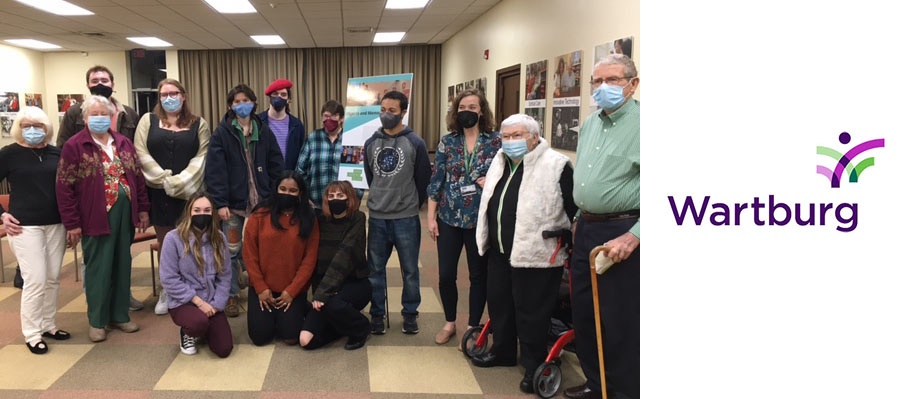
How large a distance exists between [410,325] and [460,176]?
2.99ft

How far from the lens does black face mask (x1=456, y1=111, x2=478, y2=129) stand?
2639 mm

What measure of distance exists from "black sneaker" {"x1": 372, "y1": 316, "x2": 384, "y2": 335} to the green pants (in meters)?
1.33

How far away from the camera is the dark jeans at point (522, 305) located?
2320 mm

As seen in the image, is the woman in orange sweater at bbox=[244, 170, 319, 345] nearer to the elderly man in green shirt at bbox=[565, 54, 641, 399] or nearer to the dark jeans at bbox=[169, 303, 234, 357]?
the dark jeans at bbox=[169, 303, 234, 357]

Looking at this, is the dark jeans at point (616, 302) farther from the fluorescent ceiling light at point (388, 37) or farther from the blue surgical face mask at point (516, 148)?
the fluorescent ceiling light at point (388, 37)

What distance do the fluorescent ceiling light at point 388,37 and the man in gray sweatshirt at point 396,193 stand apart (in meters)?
6.11

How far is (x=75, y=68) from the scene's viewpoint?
35.2 feet

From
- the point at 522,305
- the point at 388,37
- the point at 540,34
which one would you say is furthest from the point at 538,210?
the point at 388,37

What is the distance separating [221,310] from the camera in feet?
9.31

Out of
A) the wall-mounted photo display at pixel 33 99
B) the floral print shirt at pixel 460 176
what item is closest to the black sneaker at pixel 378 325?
the floral print shirt at pixel 460 176

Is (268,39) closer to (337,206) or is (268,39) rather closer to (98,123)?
(98,123)
